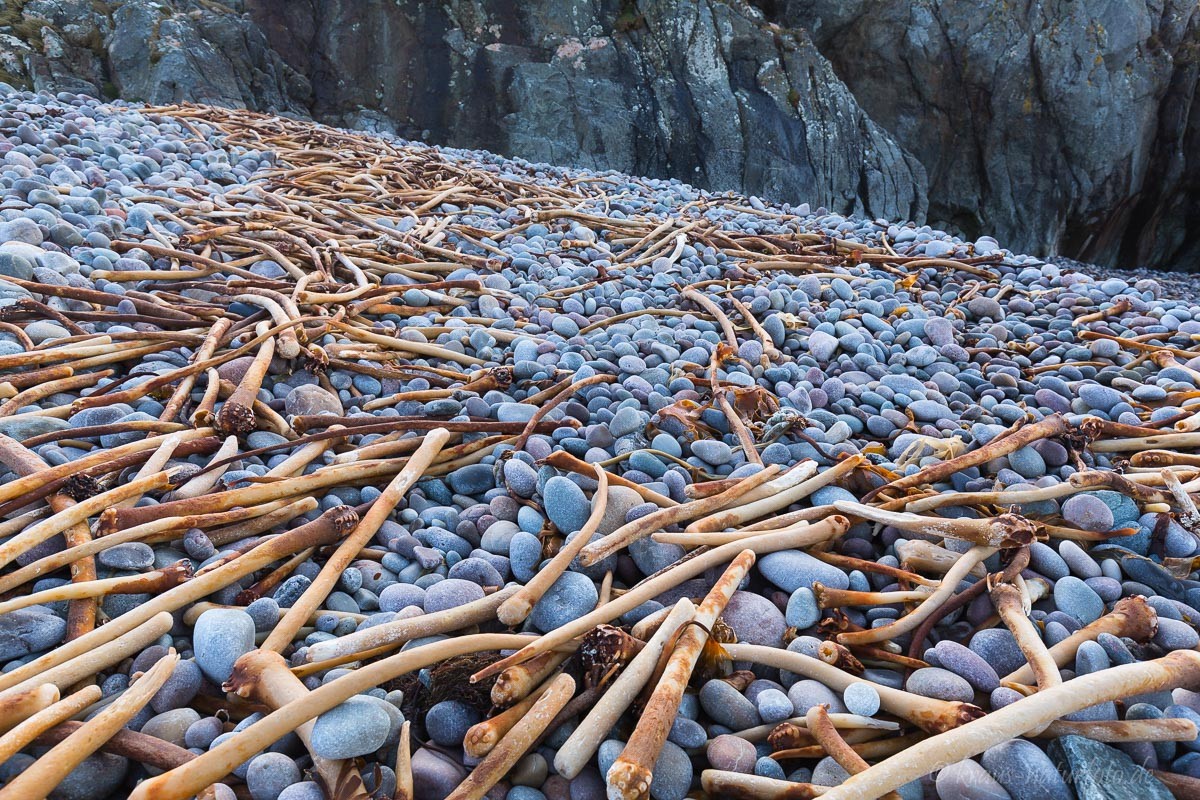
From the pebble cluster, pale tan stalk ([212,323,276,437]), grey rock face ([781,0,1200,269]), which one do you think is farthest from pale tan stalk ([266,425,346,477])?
grey rock face ([781,0,1200,269])

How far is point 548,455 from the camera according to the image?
1.49 m

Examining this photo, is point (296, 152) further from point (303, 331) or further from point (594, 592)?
point (594, 592)

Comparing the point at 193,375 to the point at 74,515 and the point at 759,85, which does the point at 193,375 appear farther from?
the point at 759,85

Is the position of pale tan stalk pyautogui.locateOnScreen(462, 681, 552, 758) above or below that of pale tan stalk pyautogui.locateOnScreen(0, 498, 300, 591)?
below

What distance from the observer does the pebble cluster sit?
92 cm

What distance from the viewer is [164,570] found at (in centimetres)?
109

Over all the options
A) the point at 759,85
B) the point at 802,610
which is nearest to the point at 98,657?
the point at 802,610

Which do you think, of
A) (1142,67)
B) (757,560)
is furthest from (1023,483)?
(1142,67)

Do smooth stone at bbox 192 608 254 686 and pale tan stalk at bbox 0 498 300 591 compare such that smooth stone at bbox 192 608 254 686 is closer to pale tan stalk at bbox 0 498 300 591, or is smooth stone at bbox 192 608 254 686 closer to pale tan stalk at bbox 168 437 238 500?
pale tan stalk at bbox 0 498 300 591

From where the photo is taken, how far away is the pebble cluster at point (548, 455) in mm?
923

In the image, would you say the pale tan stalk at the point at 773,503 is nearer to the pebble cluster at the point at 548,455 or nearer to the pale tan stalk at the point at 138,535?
the pebble cluster at the point at 548,455

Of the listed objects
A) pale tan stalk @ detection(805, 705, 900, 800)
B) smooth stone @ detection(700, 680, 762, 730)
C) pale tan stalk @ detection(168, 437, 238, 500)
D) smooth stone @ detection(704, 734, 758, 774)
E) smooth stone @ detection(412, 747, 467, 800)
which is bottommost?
smooth stone @ detection(412, 747, 467, 800)

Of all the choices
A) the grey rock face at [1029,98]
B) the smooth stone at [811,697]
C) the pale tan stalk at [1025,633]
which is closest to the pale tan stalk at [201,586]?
the smooth stone at [811,697]

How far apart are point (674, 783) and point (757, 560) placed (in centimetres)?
46
